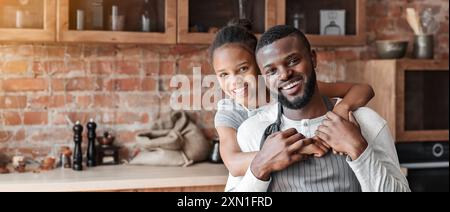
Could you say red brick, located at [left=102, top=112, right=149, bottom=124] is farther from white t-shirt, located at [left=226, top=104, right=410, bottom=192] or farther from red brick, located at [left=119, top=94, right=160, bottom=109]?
white t-shirt, located at [left=226, top=104, right=410, bottom=192]

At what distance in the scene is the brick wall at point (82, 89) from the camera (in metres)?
2.32

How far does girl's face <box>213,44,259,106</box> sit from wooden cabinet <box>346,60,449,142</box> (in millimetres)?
1322

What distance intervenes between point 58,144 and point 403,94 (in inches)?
51.6

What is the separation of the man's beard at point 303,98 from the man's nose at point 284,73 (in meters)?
0.03

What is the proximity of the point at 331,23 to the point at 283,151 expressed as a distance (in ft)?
5.16

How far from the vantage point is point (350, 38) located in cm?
246

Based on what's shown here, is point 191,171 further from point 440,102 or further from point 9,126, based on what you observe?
point 440,102

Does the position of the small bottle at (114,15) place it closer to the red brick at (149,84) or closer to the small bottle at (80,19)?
the small bottle at (80,19)

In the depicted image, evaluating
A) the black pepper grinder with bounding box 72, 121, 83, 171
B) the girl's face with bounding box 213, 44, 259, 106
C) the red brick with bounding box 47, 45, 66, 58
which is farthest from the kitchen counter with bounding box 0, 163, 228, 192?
the girl's face with bounding box 213, 44, 259, 106

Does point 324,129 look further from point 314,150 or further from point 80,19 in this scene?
point 80,19

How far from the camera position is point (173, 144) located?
2.32 meters

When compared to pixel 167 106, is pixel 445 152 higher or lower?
lower
